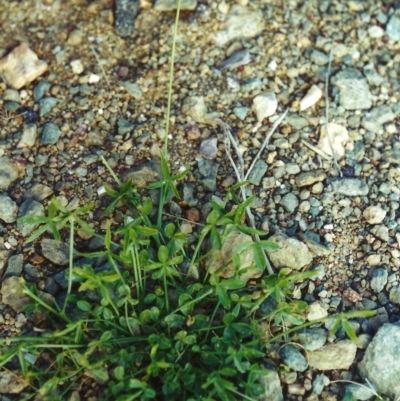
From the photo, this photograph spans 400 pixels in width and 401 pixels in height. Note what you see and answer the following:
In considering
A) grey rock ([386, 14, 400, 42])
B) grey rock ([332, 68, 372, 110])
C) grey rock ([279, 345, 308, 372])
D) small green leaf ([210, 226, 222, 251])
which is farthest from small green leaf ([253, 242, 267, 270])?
grey rock ([386, 14, 400, 42])

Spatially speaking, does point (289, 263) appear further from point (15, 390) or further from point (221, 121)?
point (15, 390)

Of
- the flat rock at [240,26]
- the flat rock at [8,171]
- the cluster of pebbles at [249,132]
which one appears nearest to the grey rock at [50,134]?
the cluster of pebbles at [249,132]

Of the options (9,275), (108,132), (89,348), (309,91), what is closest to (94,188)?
(108,132)

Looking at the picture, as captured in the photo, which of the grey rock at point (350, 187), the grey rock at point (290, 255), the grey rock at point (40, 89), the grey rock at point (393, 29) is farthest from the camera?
the grey rock at point (393, 29)

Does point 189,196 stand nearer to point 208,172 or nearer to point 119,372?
point 208,172

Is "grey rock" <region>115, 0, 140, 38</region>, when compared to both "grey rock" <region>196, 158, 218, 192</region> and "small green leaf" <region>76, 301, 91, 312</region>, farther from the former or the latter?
"small green leaf" <region>76, 301, 91, 312</region>

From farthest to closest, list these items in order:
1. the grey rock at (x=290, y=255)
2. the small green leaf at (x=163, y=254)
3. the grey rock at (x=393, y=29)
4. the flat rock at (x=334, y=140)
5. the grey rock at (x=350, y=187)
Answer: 1. the grey rock at (x=393, y=29)
2. the flat rock at (x=334, y=140)
3. the grey rock at (x=350, y=187)
4. the grey rock at (x=290, y=255)
5. the small green leaf at (x=163, y=254)

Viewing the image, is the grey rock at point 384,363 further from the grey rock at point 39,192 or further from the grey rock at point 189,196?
the grey rock at point 39,192
